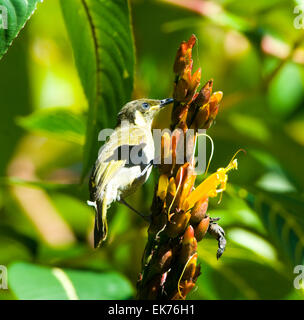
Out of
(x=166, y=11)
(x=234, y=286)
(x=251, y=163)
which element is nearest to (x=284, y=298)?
(x=234, y=286)

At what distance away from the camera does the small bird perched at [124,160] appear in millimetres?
1931

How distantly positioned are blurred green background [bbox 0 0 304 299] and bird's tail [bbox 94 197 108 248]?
142 mm

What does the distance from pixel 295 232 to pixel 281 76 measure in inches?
A: 55.9

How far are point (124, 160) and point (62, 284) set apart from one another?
0.51 metres

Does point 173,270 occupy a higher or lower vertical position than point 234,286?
higher

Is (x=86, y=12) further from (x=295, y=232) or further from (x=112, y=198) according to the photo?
(x=295, y=232)

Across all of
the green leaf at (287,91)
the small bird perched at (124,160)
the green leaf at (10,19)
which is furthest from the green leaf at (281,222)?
the green leaf at (287,91)

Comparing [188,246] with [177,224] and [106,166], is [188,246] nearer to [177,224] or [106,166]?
[177,224]

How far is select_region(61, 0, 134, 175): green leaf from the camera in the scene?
1.70 meters

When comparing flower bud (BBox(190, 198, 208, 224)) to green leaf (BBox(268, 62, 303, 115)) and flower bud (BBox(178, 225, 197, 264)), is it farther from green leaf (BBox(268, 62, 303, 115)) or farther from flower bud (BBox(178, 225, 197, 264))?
green leaf (BBox(268, 62, 303, 115))

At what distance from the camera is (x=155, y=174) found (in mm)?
1804

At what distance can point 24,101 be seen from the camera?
3426mm

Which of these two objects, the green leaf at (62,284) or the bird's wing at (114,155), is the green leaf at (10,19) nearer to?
the bird's wing at (114,155)


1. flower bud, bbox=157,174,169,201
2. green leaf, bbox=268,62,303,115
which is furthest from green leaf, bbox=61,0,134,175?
green leaf, bbox=268,62,303,115
